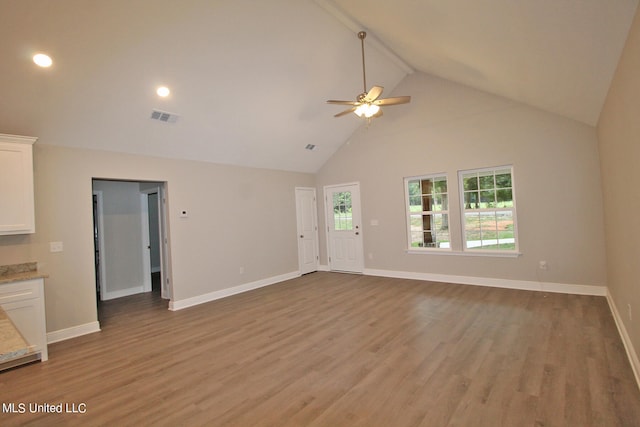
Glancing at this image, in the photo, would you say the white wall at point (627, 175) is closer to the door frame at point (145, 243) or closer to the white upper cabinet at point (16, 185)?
the white upper cabinet at point (16, 185)

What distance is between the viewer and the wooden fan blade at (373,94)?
349 cm

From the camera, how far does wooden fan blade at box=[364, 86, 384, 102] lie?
11.4 ft

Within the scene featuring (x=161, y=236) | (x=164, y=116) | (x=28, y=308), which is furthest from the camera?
(x=161, y=236)

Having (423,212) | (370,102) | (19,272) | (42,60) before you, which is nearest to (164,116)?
(42,60)

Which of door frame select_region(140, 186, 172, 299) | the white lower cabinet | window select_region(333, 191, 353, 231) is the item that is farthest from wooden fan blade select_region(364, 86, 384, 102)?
the white lower cabinet

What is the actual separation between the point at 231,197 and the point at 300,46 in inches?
115

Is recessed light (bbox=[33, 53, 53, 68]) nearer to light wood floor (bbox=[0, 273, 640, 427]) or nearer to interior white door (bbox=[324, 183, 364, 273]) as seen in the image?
light wood floor (bbox=[0, 273, 640, 427])

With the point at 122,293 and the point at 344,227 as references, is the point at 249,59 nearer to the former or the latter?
the point at 344,227

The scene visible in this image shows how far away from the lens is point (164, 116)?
13.9 feet

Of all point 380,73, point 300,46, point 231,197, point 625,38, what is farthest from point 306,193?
point 625,38

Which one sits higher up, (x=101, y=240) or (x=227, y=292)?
(x=101, y=240)

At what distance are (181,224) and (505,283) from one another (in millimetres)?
5514

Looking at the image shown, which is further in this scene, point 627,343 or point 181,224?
point 181,224

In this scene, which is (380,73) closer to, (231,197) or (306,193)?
(306,193)
